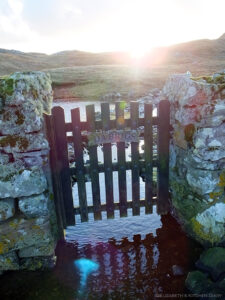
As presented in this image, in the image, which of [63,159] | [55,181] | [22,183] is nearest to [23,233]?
[22,183]

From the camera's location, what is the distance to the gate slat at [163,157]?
5180 mm

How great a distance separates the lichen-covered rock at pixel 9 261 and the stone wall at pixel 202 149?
3.32 meters

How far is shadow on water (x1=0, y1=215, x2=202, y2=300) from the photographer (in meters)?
4.14

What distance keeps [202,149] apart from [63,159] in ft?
8.52

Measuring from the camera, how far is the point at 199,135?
444 cm

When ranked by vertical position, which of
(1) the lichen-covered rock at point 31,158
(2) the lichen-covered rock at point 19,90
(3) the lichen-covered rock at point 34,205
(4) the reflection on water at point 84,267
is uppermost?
(2) the lichen-covered rock at point 19,90

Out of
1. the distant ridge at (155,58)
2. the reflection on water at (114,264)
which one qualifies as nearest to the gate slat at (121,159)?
the reflection on water at (114,264)

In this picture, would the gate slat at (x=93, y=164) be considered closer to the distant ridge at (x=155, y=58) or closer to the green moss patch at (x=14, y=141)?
the green moss patch at (x=14, y=141)

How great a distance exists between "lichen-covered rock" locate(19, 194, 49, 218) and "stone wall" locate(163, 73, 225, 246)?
2687mm

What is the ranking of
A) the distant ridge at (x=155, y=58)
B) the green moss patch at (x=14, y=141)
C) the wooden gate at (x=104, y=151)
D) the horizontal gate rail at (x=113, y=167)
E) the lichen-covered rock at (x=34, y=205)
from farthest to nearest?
the distant ridge at (x=155, y=58), the horizontal gate rail at (x=113, y=167), the wooden gate at (x=104, y=151), the lichen-covered rock at (x=34, y=205), the green moss patch at (x=14, y=141)

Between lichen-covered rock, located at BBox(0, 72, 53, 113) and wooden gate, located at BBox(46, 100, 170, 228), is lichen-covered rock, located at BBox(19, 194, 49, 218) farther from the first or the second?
lichen-covered rock, located at BBox(0, 72, 53, 113)

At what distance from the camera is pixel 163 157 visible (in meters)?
5.46

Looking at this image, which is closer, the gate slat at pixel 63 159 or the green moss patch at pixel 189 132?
the green moss patch at pixel 189 132

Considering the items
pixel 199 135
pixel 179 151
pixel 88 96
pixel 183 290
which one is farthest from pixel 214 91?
pixel 88 96
